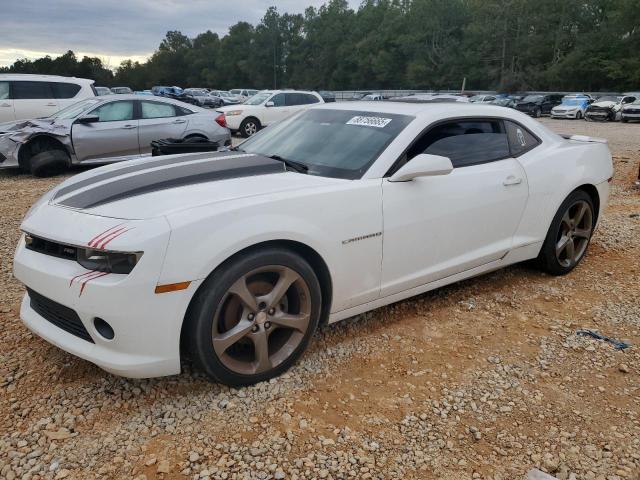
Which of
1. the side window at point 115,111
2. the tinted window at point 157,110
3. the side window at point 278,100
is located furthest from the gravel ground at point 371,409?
the side window at point 278,100

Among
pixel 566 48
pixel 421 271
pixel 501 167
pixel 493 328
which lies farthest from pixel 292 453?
pixel 566 48

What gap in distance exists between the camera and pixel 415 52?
6719cm

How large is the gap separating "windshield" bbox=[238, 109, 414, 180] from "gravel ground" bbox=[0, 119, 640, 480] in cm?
108

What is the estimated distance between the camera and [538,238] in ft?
12.8

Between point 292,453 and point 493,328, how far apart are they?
177 centimetres

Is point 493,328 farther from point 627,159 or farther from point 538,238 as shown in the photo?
point 627,159

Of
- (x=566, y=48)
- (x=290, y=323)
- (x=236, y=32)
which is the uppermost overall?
(x=236, y=32)

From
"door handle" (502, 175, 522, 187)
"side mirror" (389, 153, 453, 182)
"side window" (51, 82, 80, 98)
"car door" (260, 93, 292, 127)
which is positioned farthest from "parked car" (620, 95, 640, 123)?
"side mirror" (389, 153, 453, 182)

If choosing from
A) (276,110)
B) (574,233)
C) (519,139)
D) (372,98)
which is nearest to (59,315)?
(519,139)

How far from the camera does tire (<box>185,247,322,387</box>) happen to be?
234 centimetres

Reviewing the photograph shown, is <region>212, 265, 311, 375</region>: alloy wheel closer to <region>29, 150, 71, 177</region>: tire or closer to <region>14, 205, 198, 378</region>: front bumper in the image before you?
<region>14, 205, 198, 378</region>: front bumper

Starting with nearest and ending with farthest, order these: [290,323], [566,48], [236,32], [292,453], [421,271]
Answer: [292,453]
[290,323]
[421,271]
[566,48]
[236,32]

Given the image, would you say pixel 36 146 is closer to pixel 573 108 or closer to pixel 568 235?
pixel 568 235

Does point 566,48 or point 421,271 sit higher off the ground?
point 566,48
